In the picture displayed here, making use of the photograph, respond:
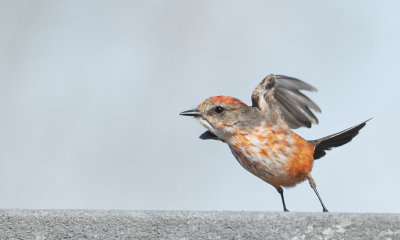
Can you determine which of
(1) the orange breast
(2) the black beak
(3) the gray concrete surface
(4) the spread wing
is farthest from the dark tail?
(3) the gray concrete surface

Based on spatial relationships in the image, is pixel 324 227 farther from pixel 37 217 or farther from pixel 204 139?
pixel 204 139

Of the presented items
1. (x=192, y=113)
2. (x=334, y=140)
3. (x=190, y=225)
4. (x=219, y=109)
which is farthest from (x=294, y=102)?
(x=190, y=225)

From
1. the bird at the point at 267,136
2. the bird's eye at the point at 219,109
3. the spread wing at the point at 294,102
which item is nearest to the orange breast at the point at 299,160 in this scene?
the bird at the point at 267,136

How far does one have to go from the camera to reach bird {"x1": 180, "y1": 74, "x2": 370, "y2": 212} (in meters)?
3.72

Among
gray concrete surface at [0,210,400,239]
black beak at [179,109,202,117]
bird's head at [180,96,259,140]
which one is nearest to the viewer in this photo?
gray concrete surface at [0,210,400,239]

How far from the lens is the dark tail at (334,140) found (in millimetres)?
4359

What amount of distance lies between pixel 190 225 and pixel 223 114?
6.30 ft

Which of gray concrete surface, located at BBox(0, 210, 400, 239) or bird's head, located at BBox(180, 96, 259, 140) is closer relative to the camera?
gray concrete surface, located at BBox(0, 210, 400, 239)

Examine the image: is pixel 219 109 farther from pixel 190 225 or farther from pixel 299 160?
pixel 190 225

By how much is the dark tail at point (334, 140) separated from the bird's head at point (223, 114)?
65 centimetres

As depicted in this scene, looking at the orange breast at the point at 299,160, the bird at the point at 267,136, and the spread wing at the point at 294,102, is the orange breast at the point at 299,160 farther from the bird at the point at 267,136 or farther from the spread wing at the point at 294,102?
the spread wing at the point at 294,102

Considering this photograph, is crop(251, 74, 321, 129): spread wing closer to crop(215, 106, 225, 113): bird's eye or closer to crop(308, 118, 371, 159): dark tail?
crop(308, 118, 371, 159): dark tail

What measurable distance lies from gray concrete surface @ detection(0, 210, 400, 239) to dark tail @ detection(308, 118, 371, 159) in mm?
2311

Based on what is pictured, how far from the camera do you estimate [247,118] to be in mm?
3939
